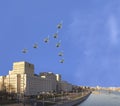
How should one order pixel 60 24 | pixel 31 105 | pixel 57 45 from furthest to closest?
1. pixel 31 105
2. pixel 57 45
3. pixel 60 24

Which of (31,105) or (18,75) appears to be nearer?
(31,105)

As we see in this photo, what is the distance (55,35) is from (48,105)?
58165mm

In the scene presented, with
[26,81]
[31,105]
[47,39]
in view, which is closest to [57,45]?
[47,39]

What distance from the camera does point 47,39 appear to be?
1217 inches

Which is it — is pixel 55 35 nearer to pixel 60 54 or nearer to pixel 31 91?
pixel 60 54

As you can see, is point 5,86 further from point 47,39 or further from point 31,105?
point 47,39

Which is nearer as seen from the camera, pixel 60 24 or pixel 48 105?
pixel 60 24

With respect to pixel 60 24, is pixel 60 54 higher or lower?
lower

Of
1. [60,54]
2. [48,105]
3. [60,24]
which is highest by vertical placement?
[60,24]

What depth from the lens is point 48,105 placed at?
284ft

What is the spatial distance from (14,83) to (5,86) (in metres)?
5.82

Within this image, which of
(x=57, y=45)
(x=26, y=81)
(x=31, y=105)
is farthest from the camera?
(x=26, y=81)

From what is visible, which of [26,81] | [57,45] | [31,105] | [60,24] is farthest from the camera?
[26,81]

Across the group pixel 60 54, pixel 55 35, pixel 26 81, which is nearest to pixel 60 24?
pixel 55 35
